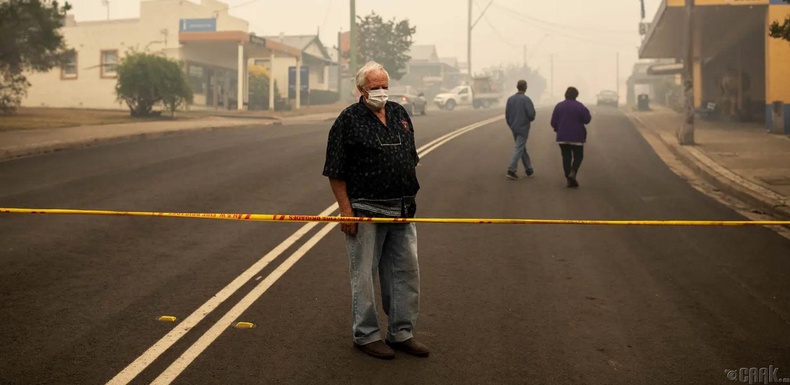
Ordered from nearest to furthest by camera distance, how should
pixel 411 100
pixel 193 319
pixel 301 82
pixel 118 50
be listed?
1. pixel 193 319
2. pixel 411 100
3. pixel 118 50
4. pixel 301 82

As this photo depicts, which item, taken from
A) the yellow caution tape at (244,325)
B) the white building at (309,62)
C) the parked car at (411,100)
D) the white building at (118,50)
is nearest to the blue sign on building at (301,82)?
the white building at (309,62)

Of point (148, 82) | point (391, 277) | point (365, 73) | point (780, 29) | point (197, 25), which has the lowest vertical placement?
point (391, 277)

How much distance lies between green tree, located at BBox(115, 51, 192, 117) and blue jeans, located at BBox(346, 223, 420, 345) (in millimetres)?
26154

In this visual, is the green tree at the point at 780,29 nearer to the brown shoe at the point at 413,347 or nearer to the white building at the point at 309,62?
the brown shoe at the point at 413,347

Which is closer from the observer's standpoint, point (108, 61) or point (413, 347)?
point (413, 347)

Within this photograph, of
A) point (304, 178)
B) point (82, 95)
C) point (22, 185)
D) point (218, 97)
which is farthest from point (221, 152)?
point (218, 97)

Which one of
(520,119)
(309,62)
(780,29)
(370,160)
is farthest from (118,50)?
(370,160)

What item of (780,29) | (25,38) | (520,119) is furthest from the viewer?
(25,38)

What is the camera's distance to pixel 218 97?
156 feet

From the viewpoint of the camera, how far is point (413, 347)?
532cm

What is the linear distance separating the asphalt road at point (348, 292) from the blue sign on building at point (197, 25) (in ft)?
99.9

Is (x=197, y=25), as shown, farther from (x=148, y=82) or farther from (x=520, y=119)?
(x=520, y=119)

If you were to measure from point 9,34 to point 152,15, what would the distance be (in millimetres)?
21319

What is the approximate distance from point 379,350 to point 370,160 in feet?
4.06
